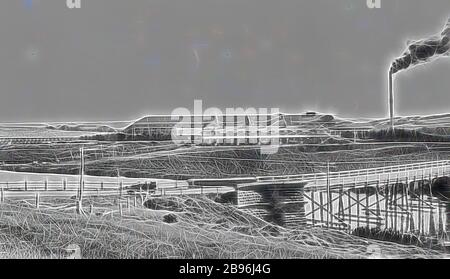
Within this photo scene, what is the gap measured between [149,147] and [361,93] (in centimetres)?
117

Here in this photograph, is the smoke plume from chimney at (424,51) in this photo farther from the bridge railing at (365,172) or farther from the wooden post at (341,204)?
the wooden post at (341,204)

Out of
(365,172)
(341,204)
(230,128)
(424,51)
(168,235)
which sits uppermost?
(424,51)

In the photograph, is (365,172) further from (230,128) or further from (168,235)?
(168,235)

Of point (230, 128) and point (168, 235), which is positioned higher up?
point (230, 128)

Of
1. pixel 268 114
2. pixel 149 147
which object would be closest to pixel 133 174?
pixel 149 147

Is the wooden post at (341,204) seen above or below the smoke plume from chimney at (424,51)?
below

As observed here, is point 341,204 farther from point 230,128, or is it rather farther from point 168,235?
point 168,235

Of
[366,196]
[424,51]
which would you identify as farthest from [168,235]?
[424,51]

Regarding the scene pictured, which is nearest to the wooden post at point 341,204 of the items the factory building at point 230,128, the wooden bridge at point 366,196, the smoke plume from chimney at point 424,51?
the wooden bridge at point 366,196

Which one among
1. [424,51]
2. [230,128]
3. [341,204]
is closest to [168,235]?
[230,128]

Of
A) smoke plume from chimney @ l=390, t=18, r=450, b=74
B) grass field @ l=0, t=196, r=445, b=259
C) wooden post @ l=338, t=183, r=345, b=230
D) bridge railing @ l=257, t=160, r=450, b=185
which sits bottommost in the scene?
grass field @ l=0, t=196, r=445, b=259

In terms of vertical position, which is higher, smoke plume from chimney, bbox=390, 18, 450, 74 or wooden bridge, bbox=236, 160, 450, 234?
smoke plume from chimney, bbox=390, 18, 450, 74

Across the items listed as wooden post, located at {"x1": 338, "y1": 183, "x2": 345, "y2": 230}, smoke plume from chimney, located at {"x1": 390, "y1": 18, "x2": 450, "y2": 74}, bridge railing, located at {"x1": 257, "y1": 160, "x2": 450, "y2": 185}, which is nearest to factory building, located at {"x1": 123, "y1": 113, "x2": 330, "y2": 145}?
bridge railing, located at {"x1": 257, "y1": 160, "x2": 450, "y2": 185}

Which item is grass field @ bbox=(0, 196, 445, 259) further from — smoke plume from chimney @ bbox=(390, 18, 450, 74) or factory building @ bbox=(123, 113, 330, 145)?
smoke plume from chimney @ bbox=(390, 18, 450, 74)
